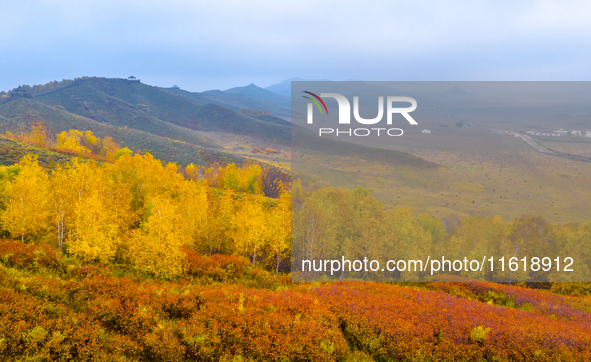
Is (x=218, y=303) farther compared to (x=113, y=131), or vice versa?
(x=113, y=131)

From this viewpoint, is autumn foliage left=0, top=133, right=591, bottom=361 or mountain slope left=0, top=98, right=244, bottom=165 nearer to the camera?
autumn foliage left=0, top=133, right=591, bottom=361

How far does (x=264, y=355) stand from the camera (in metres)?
7.82

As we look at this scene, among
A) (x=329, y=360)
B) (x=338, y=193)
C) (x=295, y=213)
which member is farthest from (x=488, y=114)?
(x=329, y=360)

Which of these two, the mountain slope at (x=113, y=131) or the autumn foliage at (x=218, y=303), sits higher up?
the mountain slope at (x=113, y=131)

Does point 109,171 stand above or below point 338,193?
above

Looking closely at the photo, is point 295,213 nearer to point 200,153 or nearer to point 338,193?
point 338,193

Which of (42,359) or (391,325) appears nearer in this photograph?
(42,359)

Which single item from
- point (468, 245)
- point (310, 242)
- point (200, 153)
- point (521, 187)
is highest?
point (200, 153)

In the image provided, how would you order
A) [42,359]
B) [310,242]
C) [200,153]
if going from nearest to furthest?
[42,359], [310,242], [200,153]

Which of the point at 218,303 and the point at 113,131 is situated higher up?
the point at 113,131

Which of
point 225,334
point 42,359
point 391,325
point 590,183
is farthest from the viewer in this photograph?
point 590,183

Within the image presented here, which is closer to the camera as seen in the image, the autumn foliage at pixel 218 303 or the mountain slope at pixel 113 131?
the autumn foliage at pixel 218 303

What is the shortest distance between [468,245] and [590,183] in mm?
14637

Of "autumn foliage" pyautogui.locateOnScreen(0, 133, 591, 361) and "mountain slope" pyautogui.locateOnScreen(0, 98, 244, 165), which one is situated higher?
"mountain slope" pyautogui.locateOnScreen(0, 98, 244, 165)
